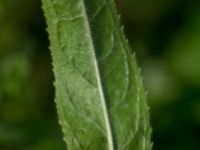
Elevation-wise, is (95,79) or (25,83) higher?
(95,79)

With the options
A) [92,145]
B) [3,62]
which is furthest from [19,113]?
[92,145]

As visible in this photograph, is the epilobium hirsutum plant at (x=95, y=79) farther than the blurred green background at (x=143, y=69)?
No

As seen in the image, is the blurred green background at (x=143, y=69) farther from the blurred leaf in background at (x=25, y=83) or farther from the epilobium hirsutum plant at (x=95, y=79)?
the epilobium hirsutum plant at (x=95, y=79)

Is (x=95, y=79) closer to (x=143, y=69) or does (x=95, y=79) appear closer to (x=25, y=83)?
(x=25, y=83)

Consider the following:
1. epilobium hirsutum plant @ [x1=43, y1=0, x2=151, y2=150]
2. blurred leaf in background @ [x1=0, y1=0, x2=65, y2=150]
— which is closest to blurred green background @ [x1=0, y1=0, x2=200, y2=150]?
blurred leaf in background @ [x1=0, y1=0, x2=65, y2=150]

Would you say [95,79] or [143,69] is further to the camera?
[143,69]

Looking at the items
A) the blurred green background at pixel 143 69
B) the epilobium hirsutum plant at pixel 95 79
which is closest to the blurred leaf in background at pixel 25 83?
the blurred green background at pixel 143 69

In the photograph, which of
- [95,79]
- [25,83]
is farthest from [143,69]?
[95,79]
